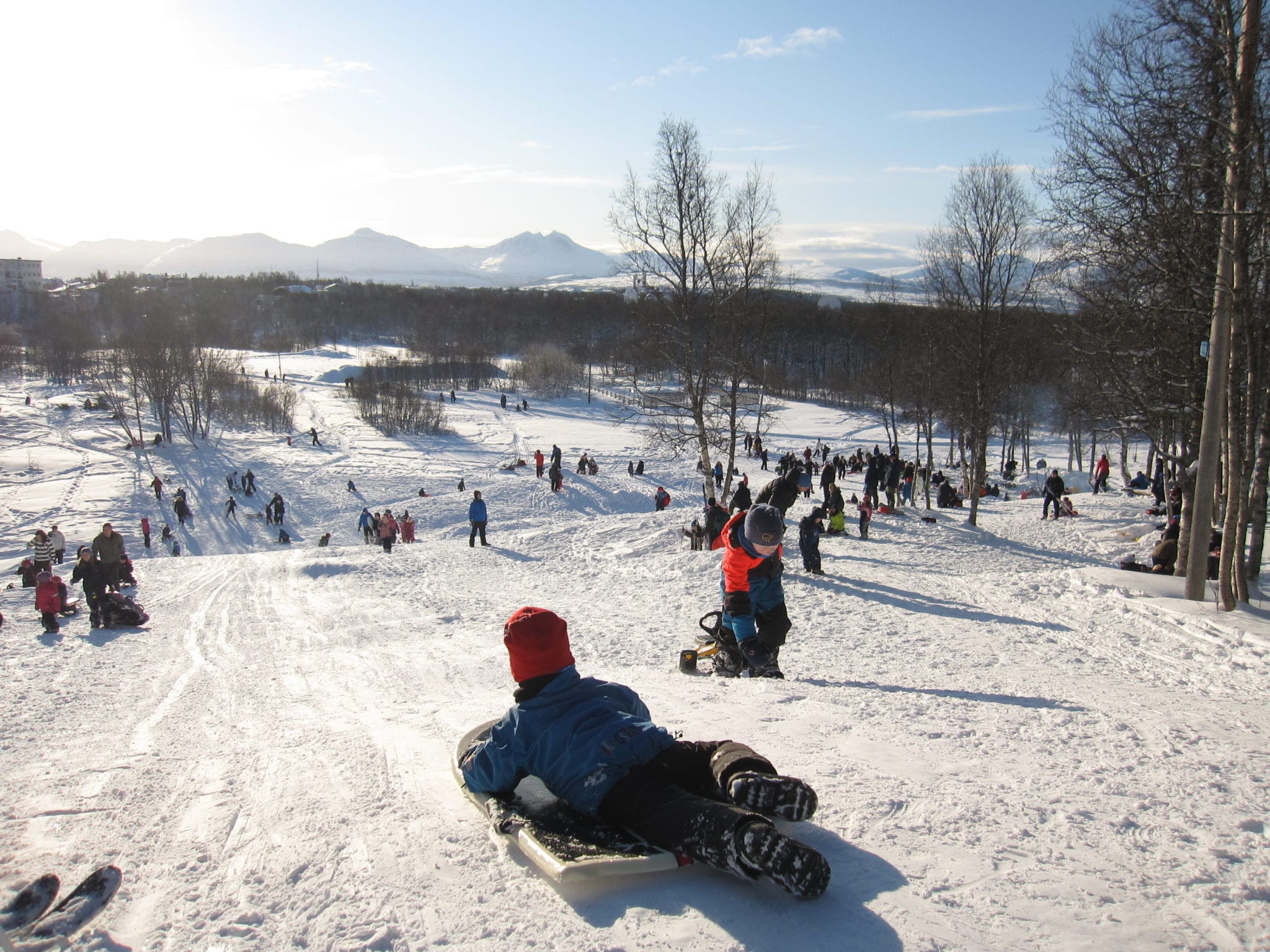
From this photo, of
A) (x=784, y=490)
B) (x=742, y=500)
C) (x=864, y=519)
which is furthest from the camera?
(x=864, y=519)

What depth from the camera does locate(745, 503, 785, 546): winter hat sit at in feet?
17.1

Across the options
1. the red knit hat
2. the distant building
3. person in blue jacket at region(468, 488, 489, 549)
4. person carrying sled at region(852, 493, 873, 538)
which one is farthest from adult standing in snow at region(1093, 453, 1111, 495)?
the distant building

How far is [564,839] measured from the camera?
2.73m

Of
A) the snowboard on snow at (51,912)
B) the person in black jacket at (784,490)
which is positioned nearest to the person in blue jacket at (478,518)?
the person in black jacket at (784,490)

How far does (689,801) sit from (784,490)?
14.2 feet

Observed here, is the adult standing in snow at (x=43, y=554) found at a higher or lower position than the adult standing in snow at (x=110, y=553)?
lower

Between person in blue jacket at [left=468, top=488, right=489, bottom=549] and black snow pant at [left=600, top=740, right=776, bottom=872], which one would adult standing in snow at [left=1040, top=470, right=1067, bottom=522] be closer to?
person in blue jacket at [left=468, top=488, right=489, bottom=549]

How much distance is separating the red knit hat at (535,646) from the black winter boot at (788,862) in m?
1.03

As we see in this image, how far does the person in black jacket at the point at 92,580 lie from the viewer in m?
9.40

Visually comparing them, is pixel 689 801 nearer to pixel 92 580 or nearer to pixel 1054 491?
pixel 92 580

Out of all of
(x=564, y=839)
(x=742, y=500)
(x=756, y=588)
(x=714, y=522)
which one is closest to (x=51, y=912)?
(x=564, y=839)

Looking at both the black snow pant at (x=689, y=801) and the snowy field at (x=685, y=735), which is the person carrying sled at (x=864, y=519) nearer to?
the snowy field at (x=685, y=735)

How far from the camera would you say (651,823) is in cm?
268

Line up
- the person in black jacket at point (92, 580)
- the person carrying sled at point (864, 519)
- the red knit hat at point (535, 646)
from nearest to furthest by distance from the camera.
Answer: the red knit hat at point (535, 646), the person in black jacket at point (92, 580), the person carrying sled at point (864, 519)
